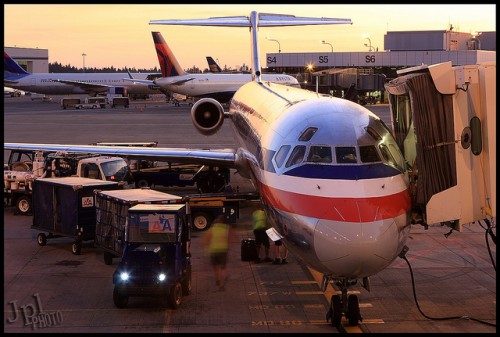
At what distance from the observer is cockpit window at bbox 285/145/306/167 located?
39.8 ft

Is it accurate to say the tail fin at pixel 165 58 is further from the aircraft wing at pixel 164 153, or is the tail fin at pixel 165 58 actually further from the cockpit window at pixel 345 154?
the cockpit window at pixel 345 154

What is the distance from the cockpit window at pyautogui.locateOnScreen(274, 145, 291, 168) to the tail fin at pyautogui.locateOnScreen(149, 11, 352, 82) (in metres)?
15.2

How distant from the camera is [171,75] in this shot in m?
74.6

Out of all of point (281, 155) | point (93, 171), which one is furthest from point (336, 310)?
point (93, 171)

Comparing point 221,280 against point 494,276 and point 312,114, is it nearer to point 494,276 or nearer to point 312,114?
point 312,114

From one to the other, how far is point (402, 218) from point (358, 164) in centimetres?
113

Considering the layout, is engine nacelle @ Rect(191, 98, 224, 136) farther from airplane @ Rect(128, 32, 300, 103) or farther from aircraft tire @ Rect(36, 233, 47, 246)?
airplane @ Rect(128, 32, 300, 103)

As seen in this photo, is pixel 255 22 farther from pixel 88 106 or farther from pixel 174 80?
pixel 88 106

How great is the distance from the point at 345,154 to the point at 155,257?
448cm

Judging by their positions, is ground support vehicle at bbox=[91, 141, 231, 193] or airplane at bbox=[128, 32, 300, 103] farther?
airplane at bbox=[128, 32, 300, 103]

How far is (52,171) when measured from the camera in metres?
24.4

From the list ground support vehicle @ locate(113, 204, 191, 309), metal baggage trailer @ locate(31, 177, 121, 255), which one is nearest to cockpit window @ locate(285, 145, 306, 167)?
ground support vehicle @ locate(113, 204, 191, 309)

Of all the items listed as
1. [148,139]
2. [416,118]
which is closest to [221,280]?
[416,118]

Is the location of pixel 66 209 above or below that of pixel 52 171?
below
